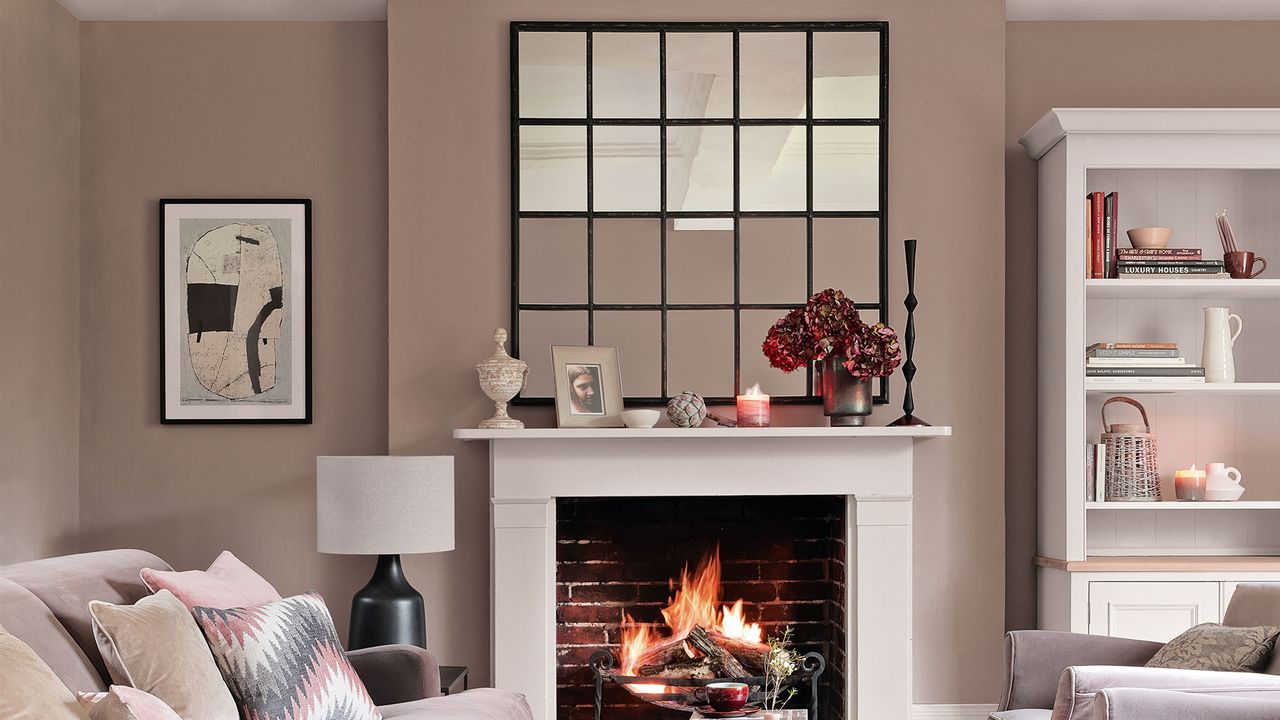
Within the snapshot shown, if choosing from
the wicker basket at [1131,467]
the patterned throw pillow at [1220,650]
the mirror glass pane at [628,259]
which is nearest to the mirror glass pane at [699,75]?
the mirror glass pane at [628,259]

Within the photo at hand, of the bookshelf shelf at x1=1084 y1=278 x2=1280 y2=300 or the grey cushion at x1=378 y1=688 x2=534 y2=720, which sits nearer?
the grey cushion at x1=378 y1=688 x2=534 y2=720

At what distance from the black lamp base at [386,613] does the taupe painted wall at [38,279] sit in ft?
3.99

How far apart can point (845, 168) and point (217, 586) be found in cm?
252

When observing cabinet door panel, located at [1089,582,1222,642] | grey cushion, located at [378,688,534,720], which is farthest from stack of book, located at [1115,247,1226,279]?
grey cushion, located at [378,688,534,720]

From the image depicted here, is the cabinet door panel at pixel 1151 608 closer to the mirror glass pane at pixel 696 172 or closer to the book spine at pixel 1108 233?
the book spine at pixel 1108 233

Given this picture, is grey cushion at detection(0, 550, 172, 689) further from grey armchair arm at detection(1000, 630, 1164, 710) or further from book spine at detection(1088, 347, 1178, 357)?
book spine at detection(1088, 347, 1178, 357)

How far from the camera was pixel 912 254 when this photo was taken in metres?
3.76

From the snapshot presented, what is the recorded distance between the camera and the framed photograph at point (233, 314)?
4.04 meters

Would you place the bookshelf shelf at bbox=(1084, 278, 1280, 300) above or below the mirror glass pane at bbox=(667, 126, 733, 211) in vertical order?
below

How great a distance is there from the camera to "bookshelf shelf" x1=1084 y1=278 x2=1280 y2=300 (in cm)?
375

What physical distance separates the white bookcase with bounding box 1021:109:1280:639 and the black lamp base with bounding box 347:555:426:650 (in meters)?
2.15

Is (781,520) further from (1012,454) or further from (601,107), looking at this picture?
(601,107)

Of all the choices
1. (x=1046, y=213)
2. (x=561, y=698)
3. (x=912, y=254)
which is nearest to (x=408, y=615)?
(x=561, y=698)

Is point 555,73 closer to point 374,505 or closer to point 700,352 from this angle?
point 700,352
